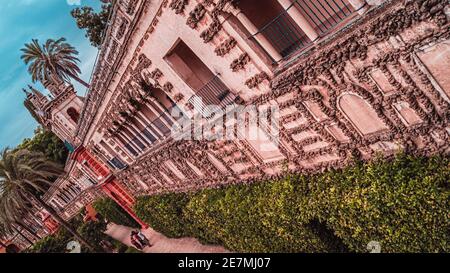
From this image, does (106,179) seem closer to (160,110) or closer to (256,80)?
(160,110)

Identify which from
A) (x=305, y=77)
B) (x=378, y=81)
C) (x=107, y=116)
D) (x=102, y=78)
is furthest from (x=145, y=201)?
(x=378, y=81)

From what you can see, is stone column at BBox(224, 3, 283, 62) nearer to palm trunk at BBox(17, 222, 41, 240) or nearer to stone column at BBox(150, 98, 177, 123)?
stone column at BBox(150, 98, 177, 123)

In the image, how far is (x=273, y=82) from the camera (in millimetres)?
12180

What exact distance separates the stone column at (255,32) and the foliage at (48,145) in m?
48.3

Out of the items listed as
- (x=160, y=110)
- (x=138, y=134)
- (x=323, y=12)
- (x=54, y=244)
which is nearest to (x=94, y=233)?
(x=54, y=244)

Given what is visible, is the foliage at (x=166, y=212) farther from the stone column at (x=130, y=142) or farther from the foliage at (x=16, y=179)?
the foliage at (x=16, y=179)

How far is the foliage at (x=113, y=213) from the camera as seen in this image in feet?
120

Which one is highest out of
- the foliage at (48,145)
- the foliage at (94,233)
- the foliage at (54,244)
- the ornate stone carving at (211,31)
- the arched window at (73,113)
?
the foliage at (48,145)

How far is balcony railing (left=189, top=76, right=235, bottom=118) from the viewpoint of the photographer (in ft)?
49.1

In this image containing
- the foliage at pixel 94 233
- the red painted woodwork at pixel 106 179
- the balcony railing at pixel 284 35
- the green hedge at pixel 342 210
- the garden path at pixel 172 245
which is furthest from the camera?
the foliage at pixel 94 233

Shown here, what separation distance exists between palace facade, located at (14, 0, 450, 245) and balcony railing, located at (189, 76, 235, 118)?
43 millimetres

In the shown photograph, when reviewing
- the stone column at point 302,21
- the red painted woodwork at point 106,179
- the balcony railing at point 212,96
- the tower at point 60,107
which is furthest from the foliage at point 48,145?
the stone column at point 302,21

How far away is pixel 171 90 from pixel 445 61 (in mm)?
11546
